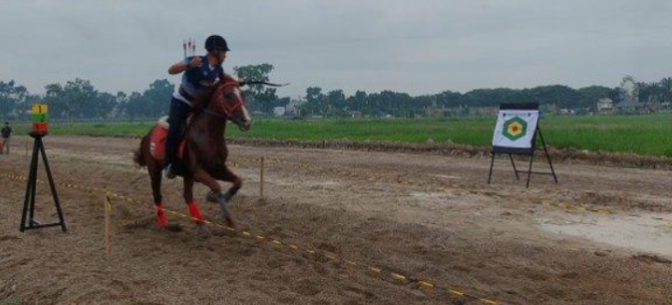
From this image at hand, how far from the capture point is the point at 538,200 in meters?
14.2

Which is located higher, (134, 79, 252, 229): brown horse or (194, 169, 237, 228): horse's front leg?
(134, 79, 252, 229): brown horse

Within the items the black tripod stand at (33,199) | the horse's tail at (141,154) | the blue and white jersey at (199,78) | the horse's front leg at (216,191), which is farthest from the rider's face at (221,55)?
the black tripod stand at (33,199)

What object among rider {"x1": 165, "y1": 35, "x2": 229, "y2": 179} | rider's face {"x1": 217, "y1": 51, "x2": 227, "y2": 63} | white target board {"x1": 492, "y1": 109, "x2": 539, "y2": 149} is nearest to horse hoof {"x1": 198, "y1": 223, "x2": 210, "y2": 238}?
rider {"x1": 165, "y1": 35, "x2": 229, "y2": 179}

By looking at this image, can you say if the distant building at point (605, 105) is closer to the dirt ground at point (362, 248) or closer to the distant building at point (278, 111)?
the distant building at point (278, 111)

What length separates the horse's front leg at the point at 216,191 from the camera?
910 centimetres

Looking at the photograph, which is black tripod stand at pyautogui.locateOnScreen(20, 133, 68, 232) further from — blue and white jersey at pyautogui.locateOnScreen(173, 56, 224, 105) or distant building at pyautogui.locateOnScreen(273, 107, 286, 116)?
distant building at pyautogui.locateOnScreen(273, 107, 286, 116)

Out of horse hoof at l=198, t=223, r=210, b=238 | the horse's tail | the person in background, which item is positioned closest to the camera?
horse hoof at l=198, t=223, r=210, b=238

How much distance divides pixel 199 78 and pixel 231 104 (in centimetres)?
80

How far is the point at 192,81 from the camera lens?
966 cm

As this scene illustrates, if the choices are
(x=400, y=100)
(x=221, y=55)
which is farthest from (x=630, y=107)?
(x=221, y=55)

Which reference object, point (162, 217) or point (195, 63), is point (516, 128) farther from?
point (195, 63)

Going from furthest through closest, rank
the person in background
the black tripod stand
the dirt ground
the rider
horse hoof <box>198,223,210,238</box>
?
the person in background → the black tripod stand → horse hoof <box>198,223,210,238</box> → the rider → the dirt ground

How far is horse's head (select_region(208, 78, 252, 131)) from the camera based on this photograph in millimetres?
8992

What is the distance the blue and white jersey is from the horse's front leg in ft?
3.74
